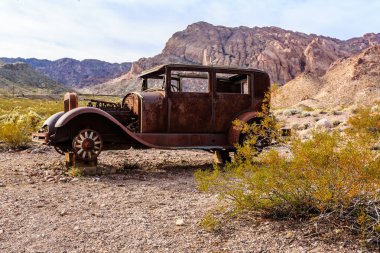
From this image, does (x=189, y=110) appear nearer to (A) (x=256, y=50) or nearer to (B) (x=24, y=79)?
(B) (x=24, y=79)

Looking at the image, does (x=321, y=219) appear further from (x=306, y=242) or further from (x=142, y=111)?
(x=142, y=111)

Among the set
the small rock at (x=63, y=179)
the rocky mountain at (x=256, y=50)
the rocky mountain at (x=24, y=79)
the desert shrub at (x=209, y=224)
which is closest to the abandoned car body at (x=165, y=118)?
the small rock at (x=63, y=179)

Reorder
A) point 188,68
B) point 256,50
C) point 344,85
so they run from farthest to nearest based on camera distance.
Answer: point 256,50 < point 344,85 < point 188,68

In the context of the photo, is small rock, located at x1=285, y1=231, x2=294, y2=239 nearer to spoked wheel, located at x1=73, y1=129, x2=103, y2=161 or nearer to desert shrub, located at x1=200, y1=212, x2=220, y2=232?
desert shrub, located at x1=200, y1=212, x2=220, y2=232

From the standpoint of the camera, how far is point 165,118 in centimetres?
800

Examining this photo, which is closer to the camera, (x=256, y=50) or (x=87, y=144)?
(x=87, y=144)

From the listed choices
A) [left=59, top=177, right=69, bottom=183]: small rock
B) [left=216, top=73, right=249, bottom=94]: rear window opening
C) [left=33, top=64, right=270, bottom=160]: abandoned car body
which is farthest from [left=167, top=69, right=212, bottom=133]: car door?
[left=59, top=177, right=69, bottom=183]: small rock

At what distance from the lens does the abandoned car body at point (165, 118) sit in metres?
7.25

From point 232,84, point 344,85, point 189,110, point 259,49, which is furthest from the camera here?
point 259,49

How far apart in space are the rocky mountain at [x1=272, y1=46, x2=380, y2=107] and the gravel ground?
42657 mm

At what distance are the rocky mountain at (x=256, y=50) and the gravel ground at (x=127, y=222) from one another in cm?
10584

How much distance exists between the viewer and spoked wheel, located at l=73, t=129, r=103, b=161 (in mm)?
7035

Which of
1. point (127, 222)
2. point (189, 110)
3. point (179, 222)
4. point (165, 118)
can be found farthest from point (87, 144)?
point (179, 222)

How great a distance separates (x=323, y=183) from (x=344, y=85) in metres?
57.9
